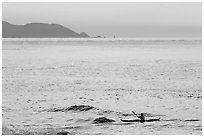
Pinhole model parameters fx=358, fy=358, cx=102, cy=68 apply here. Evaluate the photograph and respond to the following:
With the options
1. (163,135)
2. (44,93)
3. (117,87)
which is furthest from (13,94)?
(163,135)

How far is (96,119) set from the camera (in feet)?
48.8

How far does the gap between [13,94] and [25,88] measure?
2.63 m

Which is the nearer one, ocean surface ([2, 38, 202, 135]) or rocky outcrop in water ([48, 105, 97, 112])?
ocean surface ([2, 38, 202, 135])

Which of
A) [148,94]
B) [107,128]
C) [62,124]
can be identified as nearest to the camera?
[107,128]

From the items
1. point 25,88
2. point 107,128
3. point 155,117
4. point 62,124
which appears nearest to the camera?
point 107,128

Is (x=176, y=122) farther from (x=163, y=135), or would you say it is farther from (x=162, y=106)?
(x=162, y=106)

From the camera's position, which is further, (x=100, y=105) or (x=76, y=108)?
(x=100, y=105)

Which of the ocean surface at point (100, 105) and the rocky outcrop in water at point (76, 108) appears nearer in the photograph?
the ocean surface at point (100, 105)

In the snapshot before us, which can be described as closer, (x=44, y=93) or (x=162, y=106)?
(x=162, y=106)

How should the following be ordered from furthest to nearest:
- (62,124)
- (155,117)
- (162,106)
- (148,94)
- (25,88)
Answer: (25,88) → (148,94) → (162,106) → (155,117) → (62,124)

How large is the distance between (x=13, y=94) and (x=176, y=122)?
1151 centimetres

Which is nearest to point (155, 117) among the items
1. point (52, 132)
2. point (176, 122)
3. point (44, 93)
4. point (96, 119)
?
point (176, 122)

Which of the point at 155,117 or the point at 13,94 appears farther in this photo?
the point at 13,94

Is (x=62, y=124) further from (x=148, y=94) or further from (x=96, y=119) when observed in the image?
(x=148, y=94)
